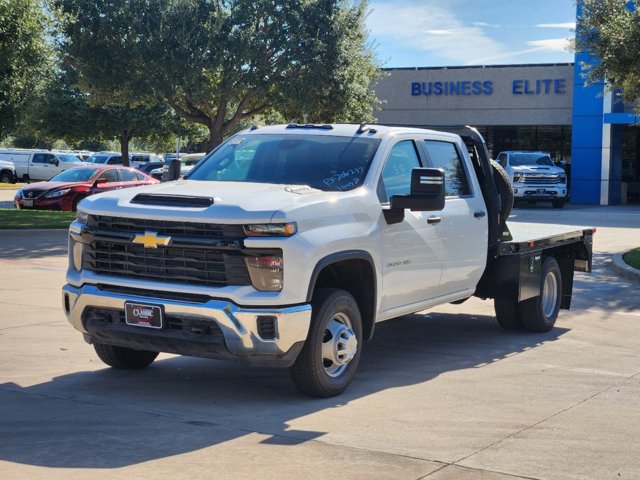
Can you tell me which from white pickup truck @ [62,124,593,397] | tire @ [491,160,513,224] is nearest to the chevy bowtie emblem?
white pickup truck @ [62,124,593,397]

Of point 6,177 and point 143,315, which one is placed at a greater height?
point 6,177

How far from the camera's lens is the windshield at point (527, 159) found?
35.0 m

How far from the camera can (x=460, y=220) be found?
8672mm

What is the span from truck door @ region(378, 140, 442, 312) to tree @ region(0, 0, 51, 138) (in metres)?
15.3

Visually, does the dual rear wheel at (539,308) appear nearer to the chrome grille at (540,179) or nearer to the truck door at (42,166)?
the chrome grille at (540,179)

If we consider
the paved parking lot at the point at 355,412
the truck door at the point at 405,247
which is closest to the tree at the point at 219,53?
the paved parking lot at the point at 355,412

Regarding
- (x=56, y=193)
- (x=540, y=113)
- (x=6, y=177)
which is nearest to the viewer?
(x=56, y=193)

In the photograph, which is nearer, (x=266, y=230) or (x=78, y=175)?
(x=266, y=230)

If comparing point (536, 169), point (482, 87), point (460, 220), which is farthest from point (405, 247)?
point (482, 87)

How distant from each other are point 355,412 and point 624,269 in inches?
386

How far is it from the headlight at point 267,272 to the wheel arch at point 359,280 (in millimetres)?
650

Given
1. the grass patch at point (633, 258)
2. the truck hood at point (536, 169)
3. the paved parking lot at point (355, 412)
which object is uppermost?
the truck hood at point (536, 169)

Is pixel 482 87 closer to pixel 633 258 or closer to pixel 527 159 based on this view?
pixel 527 159

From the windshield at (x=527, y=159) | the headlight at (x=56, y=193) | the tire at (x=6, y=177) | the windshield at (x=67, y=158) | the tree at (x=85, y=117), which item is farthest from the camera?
the tire at (x=6, y=177)
